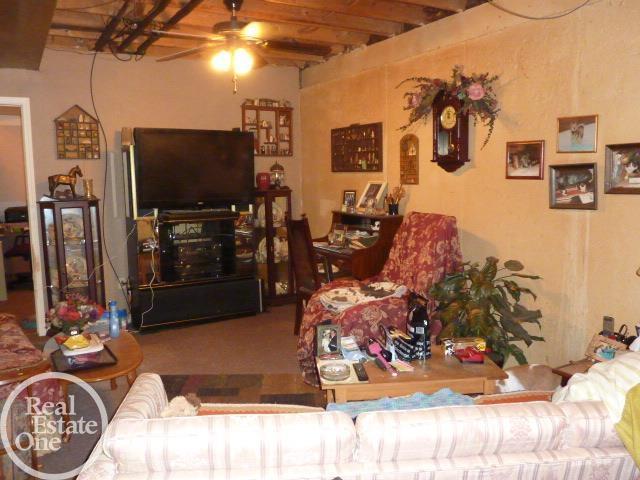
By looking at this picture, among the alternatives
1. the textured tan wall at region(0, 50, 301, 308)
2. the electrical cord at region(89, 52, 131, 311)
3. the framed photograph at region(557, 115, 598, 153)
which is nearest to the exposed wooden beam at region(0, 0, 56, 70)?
the textured tan wall at region(0, 50, 301, 308)

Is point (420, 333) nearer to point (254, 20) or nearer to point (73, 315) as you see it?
point (73, 315)

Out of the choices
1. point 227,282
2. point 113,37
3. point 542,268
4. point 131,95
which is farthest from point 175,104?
point 542,268

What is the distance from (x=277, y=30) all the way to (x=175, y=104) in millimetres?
1491

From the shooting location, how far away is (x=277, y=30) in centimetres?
454

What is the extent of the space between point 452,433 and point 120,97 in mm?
4807

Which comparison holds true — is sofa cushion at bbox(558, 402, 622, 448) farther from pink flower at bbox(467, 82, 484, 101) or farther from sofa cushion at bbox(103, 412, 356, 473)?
pink flower at bbox(467, 82, 484, 101)

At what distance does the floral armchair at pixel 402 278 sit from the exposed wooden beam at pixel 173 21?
2.23 metres

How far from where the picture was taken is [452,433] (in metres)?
1.42

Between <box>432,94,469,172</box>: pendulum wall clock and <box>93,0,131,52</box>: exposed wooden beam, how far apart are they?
94.0 inches

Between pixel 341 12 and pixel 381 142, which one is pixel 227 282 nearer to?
pixel 381 142

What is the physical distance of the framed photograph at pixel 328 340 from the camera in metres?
2.79

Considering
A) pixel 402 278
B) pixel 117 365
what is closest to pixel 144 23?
pixel 117 365

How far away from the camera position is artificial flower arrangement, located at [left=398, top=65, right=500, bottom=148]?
365 cm

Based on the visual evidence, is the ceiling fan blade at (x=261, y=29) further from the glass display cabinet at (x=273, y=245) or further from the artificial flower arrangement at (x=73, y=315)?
the artificial flower arrangement at (x=73, y=315)
